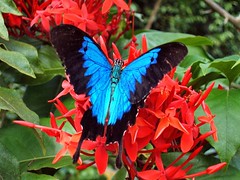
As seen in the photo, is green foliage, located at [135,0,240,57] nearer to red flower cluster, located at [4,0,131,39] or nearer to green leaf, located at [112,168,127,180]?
red flower cluster, located at [4,0,131,39]

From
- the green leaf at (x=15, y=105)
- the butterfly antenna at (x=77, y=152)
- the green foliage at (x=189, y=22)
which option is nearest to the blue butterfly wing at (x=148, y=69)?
the butterfly antenna at (x=77, y=152)

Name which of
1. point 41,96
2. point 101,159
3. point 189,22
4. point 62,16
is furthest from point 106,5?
point 189,22

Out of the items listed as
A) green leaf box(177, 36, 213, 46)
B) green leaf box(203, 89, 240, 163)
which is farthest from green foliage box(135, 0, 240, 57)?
green leaf box(203, 89, 240, 163)

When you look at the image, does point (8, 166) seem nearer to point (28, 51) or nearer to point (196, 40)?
point (28, 51)

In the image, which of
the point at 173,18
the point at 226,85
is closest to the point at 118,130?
the point at 226,85

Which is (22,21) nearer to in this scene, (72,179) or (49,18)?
(49,18)

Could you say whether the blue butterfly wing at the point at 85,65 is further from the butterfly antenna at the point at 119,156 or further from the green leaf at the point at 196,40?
the green leaf at the point at 196,40
